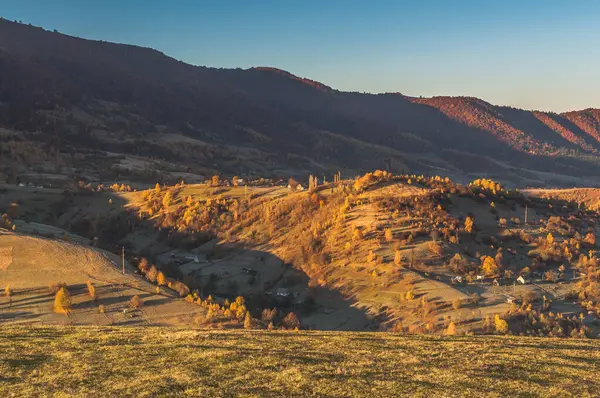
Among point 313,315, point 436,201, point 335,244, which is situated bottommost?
point 313,315

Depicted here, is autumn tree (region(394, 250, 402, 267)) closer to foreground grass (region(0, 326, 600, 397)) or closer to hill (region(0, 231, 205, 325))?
hill (region(0, 231, 205, 325))

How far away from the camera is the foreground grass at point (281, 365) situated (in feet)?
38.7

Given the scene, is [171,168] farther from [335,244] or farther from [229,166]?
[335,244]

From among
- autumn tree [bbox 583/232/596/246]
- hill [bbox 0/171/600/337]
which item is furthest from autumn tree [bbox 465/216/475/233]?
autumn tree [bbox 583/232/596/246]

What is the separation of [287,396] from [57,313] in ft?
83.2

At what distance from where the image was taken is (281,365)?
44.8 ft

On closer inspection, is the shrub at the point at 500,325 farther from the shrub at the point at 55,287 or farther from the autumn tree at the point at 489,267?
the shrub at the point at 55,287

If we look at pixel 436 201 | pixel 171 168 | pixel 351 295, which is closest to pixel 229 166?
pixel 171 168

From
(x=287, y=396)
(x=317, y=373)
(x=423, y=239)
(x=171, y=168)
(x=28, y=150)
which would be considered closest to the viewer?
(x=287, y=396)

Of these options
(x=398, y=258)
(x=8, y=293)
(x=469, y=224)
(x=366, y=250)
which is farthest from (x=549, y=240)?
(x=8, y=293)

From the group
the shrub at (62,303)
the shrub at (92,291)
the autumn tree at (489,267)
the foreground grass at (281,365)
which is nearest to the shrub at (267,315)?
the shrub at (92,291)

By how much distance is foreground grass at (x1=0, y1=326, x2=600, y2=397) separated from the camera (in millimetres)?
11805

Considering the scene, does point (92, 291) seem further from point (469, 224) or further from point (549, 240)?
point (549, 240)

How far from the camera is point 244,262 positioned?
5416 cm
